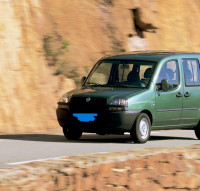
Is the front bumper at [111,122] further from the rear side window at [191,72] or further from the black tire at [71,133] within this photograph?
the rear side window at [191,72]

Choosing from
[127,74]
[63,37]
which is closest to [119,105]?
[127,74]

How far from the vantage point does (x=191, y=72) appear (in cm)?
1602

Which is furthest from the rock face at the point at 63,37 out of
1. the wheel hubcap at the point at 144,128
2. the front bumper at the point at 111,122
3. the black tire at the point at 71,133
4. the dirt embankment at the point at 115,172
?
the dirt embankment at the point at 115,172

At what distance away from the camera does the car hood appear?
566 inches

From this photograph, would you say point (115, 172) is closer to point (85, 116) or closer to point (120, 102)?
point (120, 102)

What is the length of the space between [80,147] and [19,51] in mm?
7176

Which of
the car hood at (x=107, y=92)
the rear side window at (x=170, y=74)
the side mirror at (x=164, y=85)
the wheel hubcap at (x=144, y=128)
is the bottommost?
the wheel hubcap at (x=144, y=128)

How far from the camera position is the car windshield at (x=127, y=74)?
49.3ft

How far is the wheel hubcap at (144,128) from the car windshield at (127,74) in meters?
0.75

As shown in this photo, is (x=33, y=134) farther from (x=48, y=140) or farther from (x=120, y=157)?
(x=120, y=157)

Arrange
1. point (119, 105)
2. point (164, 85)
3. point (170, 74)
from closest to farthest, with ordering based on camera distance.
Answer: point (119, 105)
point (164, 85)
point (170, 74)

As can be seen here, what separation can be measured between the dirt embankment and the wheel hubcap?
1815 millimetres

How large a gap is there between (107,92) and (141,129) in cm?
98

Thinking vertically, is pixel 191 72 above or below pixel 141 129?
above
